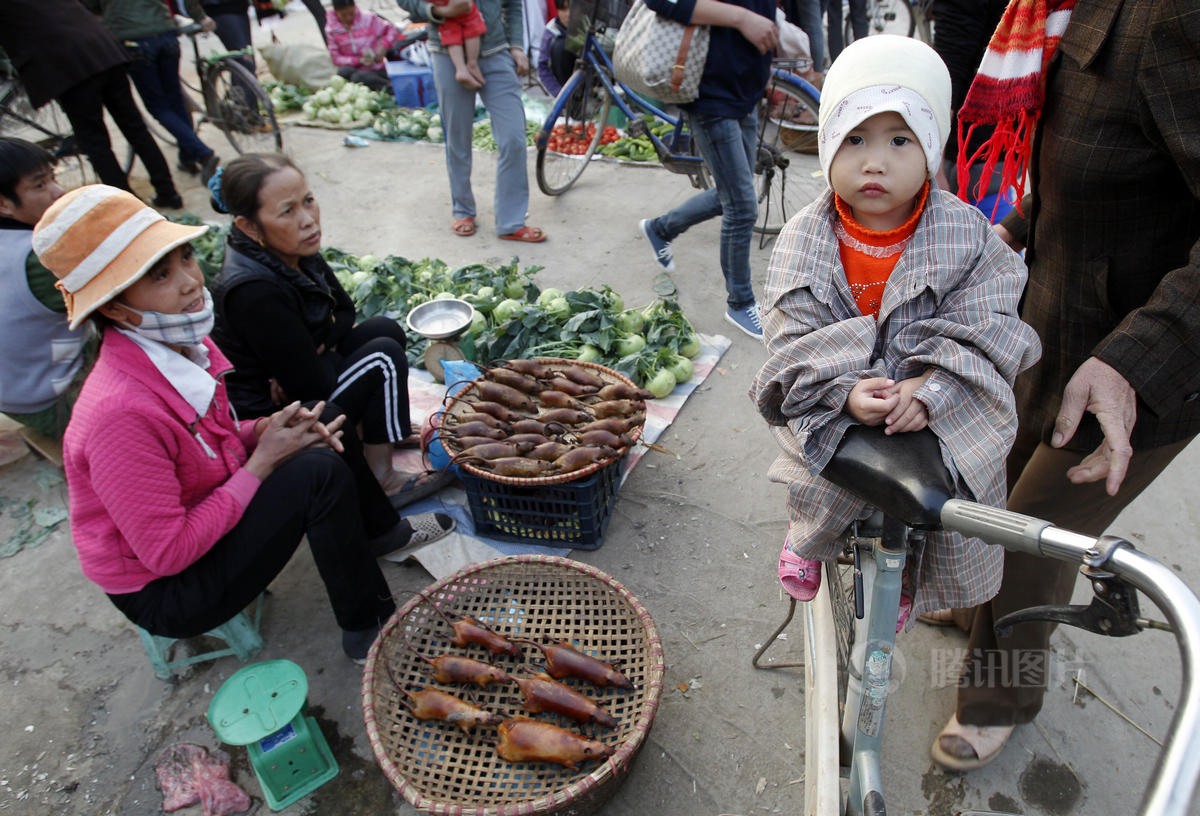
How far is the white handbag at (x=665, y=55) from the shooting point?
3436mm

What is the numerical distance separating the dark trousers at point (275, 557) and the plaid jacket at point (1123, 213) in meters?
2.06

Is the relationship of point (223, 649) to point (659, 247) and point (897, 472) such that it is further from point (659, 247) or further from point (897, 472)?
point (659, 247)

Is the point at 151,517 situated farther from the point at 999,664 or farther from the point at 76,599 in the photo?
the point at 999,664

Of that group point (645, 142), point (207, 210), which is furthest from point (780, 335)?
point (207, 210)

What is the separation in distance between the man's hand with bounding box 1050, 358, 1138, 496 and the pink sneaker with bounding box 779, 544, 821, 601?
0.68 m

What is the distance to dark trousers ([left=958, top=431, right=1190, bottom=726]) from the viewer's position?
1785 millimetres

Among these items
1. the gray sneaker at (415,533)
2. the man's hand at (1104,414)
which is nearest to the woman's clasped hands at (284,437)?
the gray sneaker at (415,533)

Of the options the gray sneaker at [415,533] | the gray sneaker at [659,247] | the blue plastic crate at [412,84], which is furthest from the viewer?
the blue plastic crate at [412,84]

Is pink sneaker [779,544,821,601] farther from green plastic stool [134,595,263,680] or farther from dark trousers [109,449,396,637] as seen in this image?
Answer: green plastic stool [134,595,263,680]

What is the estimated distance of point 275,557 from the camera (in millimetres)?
2285

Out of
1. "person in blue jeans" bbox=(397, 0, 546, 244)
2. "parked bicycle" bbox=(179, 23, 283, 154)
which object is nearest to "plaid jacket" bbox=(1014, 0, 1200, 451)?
"person in blue jeans" bbox=(397, 0, 546, 244)

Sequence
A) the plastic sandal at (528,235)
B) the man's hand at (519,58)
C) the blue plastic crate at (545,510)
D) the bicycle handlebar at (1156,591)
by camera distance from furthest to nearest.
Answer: the plastic sandal at (528,235) < the man's hand at (519,58) < the blue plastic crate at (545,510) < the bicycle handlebar at (1156,591)

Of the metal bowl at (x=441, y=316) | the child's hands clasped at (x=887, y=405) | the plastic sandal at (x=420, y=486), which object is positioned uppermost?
the child's hands clasped at (x=887, y=405)

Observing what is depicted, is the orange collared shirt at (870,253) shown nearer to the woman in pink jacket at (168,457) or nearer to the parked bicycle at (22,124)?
the woman in pink jacket at (168,457)
